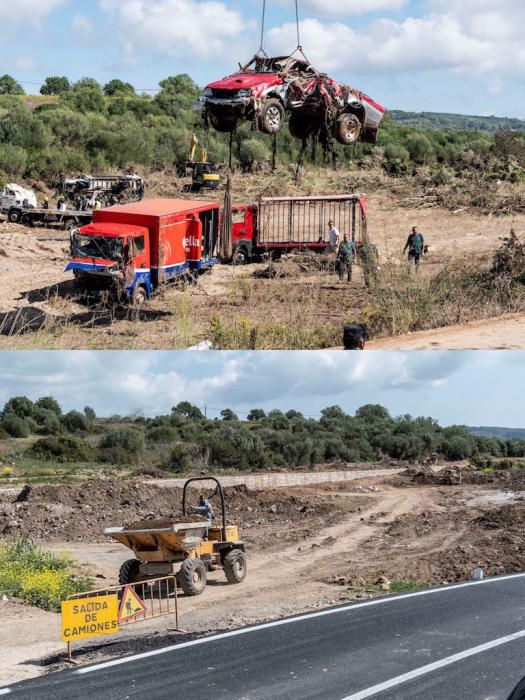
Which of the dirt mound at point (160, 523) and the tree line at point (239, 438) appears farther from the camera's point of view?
the tree line at point (239, 438)

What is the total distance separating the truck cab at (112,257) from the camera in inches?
Result: 945

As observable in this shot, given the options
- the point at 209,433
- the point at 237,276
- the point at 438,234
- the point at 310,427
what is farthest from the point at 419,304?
the point at 310,427

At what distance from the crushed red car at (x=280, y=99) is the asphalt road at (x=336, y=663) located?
Result: 9249 millimetres

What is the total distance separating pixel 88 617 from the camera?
11359mm

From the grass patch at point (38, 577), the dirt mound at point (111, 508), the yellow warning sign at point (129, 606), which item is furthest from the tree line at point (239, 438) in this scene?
the yellow warning sign at point (129, 606)

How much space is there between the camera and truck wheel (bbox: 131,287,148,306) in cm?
2445

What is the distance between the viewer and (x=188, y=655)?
1110 cm

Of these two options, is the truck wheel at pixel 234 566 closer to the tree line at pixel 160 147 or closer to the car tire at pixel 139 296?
the car tire at pixel 139 296

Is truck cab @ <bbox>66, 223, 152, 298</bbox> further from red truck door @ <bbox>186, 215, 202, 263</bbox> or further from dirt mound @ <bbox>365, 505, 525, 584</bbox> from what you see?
dirt mound @ <bbox>365, 505, 525, 584</bbox>

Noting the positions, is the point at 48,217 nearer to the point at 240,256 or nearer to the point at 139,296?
the point at 240,256

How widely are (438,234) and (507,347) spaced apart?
71.6 ft

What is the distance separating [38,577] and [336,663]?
6.89 m

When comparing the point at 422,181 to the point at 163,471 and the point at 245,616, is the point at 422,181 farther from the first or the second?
the point at 245,616

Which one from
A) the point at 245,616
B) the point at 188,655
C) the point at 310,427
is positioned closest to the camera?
the point at 188,655
